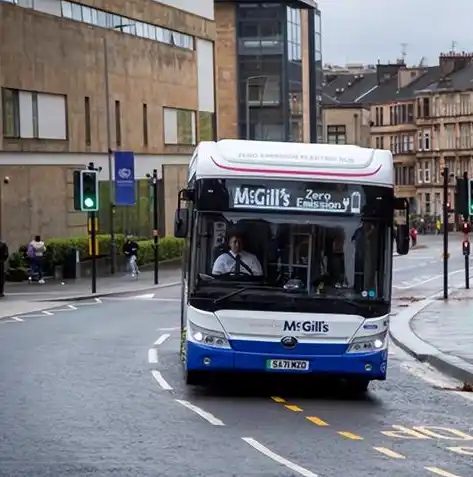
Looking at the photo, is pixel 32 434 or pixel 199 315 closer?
pixel 32 434

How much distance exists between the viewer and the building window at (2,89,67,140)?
49.3 metres

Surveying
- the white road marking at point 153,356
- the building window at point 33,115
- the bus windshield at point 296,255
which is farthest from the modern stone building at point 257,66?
the bus windshield at point 296,255

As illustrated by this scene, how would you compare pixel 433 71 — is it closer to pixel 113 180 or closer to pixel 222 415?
pixel 113 180

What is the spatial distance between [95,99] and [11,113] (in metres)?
7.10

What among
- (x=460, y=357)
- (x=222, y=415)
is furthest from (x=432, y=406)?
(x=460, y=357)

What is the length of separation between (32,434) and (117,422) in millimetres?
1064

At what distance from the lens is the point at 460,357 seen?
19.6 m

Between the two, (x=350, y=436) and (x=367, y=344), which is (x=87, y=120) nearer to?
(x=367, y=344)

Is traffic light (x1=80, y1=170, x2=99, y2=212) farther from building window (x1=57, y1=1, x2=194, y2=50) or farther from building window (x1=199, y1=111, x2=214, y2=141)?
building window (x1=199, y1=111, x2=214, y2=141)

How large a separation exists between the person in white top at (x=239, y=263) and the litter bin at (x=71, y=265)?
110ft

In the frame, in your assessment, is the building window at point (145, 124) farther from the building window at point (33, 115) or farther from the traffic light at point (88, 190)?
the traffic light at point (88, 190)

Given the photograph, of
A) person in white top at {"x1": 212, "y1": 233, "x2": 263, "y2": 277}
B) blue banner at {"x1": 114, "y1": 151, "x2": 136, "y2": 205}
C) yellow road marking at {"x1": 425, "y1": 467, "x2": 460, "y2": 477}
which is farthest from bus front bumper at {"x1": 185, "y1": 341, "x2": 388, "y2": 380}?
blue banner at {"x1": 114, "y1": 151, "x2": 136, "y2": 205}

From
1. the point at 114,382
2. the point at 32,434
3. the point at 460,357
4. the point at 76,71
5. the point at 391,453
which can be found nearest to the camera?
the point at 391,453

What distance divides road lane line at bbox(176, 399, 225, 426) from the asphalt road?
0.02 meters
